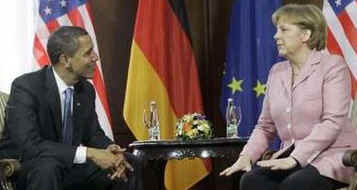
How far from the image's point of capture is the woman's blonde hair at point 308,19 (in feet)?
11.0

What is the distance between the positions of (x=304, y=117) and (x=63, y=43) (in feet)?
4.27

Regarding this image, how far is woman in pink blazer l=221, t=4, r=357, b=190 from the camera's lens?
3.18 metres

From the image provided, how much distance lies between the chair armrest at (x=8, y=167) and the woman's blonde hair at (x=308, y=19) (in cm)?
142

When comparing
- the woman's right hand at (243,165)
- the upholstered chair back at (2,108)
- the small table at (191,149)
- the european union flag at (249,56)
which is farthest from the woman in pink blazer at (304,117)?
the european union flag at (249,56)

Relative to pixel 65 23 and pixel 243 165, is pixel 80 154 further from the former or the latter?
pixel 65 23

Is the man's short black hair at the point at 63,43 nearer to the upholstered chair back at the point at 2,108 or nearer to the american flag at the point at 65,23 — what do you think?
the upholstered chair back at the point at 2,108

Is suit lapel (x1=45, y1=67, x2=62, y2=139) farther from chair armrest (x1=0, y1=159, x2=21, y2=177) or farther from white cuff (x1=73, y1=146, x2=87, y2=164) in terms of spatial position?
chair armrest (x1=0, y1=159, x2=21, y2=177)

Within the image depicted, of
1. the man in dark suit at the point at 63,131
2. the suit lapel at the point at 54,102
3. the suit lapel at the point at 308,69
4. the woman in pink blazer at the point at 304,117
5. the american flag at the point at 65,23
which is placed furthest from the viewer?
the american flag at the point at 65,23

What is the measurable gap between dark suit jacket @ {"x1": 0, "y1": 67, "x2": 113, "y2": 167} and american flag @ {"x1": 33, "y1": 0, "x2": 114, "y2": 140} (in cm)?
123

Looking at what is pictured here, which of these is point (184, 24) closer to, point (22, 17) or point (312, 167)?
point (22, 17)

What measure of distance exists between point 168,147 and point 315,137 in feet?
4.54

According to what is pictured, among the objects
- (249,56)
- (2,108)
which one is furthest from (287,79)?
(249,56)

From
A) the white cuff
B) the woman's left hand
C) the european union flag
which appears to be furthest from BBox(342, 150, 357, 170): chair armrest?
the european union flag

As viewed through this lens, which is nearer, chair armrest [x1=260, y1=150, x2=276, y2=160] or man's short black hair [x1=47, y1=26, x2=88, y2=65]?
chair armrest [x1=260, y1=150, x2=276, y2=160]
